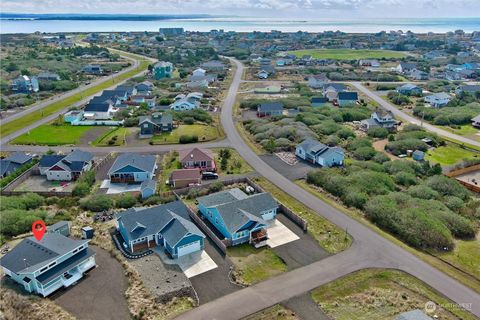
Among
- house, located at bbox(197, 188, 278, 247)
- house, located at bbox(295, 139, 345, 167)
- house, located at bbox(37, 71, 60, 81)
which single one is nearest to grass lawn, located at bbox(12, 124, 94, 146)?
house, located at bbox(197, 188, 278, 247)

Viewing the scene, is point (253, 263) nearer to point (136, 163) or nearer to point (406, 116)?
point (136, 163)

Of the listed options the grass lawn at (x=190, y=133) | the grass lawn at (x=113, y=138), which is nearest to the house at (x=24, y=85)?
the grass lawn at (x=113, y=138)

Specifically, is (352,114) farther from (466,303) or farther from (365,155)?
(466,303)

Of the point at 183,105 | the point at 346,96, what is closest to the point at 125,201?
the point at 183,105

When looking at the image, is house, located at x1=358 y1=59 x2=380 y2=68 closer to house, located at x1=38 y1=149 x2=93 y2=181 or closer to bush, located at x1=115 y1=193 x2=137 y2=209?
house, located at x1=38 y1=149 x2=93 y2=181

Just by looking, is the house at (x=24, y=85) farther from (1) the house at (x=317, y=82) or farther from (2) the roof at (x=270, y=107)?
(1) the house at (x=317, y=82)

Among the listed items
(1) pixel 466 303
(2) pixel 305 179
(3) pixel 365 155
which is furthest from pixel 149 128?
(1) pixel 466 303
